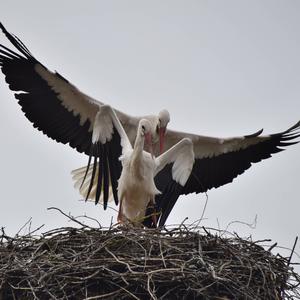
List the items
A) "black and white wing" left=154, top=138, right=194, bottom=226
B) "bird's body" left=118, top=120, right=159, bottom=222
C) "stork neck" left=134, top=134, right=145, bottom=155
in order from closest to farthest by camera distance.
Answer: "stork neck" left=134, top=134, right=145, bottom=155, "bird's body" left=118, top=120, right=159, bottom=222, "black and white wing" left=154, top=138, right=194, bottom=226

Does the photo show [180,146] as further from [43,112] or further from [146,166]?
[43,112]

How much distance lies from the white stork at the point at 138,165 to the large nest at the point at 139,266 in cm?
104

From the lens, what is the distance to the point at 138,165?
312 inches

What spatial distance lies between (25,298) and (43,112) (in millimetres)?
2771

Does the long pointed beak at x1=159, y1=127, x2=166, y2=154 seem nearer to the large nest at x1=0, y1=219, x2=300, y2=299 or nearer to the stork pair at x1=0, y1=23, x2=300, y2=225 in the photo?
the stork pair at x1=0, y1=23, x2=300, y2=225

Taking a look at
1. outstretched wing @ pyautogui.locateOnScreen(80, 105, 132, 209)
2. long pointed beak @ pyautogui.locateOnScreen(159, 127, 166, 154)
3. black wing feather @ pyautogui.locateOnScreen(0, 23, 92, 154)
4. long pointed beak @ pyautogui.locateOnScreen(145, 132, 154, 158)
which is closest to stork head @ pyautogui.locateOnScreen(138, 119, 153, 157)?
long pointed beak @ pyautogui.locateOnScreen(145, 132, 154, 158)

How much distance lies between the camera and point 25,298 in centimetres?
629

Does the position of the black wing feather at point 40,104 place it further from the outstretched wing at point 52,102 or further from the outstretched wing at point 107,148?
the outstretched wing at point 107,148

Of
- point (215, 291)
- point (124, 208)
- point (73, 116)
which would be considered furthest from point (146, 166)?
point (215, 291)

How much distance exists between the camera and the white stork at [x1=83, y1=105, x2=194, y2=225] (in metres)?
7.96

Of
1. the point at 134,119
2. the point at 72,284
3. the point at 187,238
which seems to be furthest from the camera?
the point at 134,119

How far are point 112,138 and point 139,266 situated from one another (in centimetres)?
221

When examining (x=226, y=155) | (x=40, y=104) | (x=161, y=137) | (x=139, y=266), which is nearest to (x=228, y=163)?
(x=226, y=155)

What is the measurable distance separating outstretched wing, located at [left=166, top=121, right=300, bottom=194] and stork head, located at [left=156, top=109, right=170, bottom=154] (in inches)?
16.5
